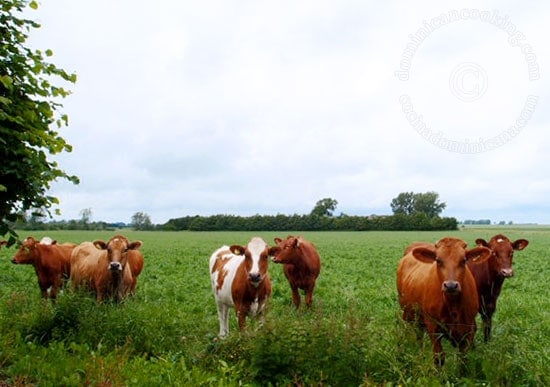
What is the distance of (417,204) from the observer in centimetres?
11894

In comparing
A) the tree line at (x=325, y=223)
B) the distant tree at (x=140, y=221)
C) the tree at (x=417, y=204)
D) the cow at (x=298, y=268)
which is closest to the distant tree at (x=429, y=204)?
the tree at (x=417, y=204)

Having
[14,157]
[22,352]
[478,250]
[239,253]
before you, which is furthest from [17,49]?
[478,250]

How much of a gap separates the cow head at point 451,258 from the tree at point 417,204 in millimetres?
111294

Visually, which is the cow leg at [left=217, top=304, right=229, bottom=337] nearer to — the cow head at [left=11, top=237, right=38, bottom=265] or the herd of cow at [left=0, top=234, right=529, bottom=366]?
the herd of cow at [left=0, top=234, right=529, bottom=366]

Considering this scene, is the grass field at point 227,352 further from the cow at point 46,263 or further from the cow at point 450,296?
the cow at point 46,263

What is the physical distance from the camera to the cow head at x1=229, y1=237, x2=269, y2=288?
829 centimetres

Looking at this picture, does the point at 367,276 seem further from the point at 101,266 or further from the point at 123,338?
Result: the point at 123,338

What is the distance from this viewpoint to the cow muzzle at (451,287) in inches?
247

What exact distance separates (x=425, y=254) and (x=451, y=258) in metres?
0.38

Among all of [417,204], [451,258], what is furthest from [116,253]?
[417,204]

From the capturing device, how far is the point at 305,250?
12039 millimetres

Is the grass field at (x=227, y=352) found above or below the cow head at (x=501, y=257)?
below

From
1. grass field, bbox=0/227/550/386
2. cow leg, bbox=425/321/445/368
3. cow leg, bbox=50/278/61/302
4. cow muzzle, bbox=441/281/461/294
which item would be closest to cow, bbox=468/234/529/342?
grass field, bbox=0/227/550/386

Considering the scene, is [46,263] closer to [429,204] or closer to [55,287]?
[55,287]
